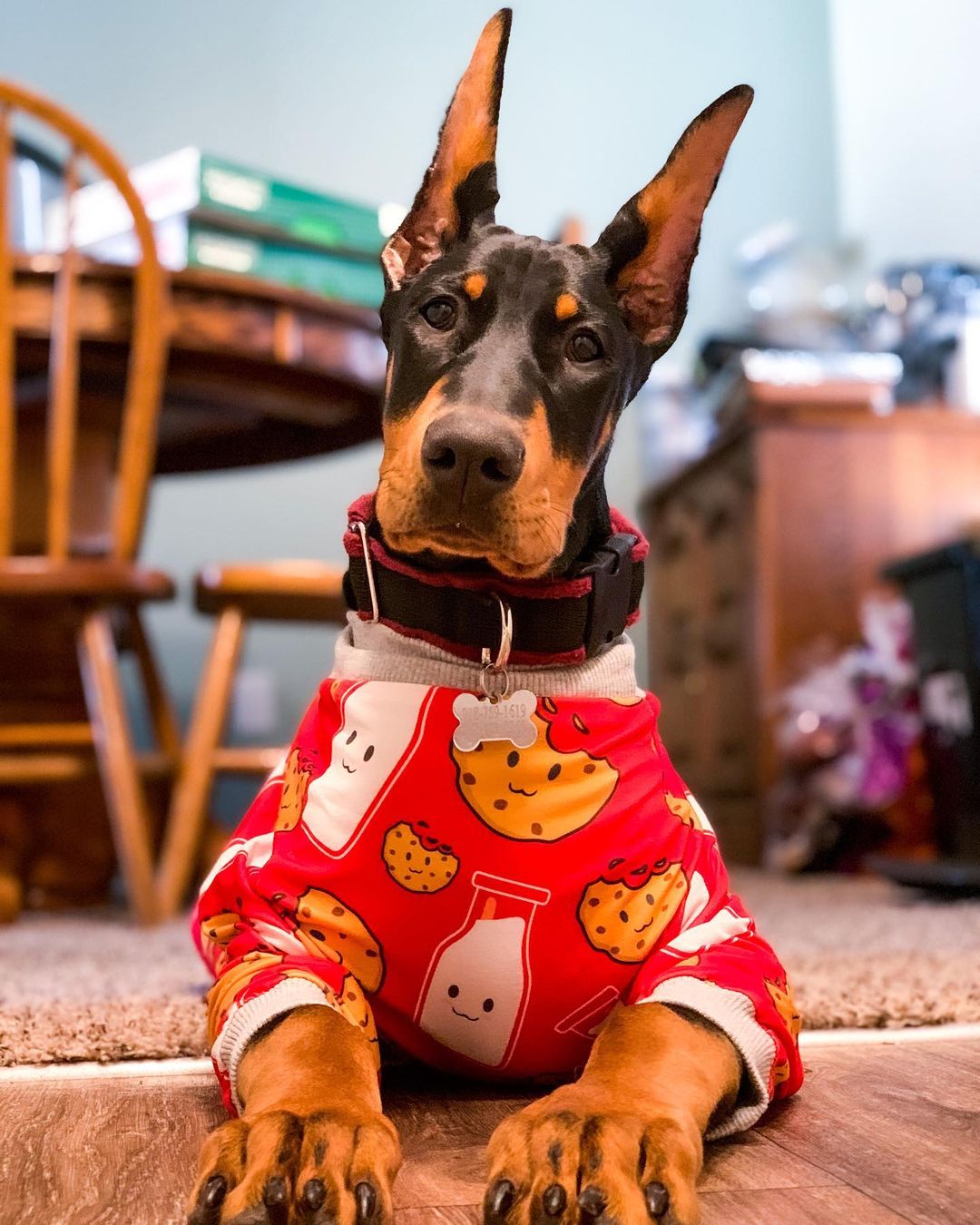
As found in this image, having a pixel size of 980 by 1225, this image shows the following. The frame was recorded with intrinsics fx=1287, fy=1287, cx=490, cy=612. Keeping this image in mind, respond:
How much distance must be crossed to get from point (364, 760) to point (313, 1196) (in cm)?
30

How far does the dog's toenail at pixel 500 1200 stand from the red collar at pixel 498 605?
0.34 metres

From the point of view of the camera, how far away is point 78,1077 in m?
0.94

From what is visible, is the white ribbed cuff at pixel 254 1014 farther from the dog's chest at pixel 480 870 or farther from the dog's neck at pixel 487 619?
the dog's neck at pixel 487 619

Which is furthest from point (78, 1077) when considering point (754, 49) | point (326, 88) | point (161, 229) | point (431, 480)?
point (754, 49)

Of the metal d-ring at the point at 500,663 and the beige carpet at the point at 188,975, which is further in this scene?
the beige carpet at the point at 188,975

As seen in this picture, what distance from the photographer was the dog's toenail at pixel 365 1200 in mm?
584

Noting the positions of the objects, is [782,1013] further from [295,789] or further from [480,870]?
[295,789]

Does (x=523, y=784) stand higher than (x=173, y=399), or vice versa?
(x=173, y=399)

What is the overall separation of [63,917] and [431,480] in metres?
1.54

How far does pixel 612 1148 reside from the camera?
60 centimetres

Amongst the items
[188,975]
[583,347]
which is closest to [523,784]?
[583,347]

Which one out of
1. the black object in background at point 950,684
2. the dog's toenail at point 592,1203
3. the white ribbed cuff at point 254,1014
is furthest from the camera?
the black object in background at point 950,684

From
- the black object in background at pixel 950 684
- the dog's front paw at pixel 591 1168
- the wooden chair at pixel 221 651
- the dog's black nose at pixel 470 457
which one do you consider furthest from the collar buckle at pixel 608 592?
the black object in background at pixel 950 684

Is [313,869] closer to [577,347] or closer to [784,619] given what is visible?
[577,347]
